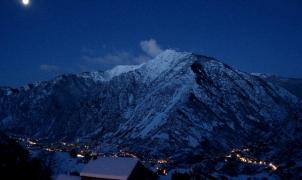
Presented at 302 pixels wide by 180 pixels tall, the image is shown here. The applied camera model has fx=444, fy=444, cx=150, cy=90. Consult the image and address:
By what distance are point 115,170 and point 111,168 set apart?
0.68 m

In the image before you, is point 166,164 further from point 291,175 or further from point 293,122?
point 291,175

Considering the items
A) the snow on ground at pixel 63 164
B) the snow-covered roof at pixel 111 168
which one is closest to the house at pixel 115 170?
the snow-covered roof at pixel 111 168

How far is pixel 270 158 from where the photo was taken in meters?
152

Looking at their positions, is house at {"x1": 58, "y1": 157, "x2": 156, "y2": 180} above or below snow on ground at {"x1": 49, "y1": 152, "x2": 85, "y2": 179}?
below

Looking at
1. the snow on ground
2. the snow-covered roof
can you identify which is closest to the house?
the snow-covered roof

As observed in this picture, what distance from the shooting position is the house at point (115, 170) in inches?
2398

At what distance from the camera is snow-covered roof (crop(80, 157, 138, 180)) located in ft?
200

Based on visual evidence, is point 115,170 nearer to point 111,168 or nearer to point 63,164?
point 111,168

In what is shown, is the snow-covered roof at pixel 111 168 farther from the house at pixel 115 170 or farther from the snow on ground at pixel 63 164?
the snow on ground at pixel 63 164

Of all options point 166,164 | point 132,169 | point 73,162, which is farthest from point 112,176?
point 166,164

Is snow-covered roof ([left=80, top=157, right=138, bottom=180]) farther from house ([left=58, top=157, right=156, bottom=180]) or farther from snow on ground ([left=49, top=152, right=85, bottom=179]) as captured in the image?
snow on ground ([left=49, top=152, right=85, bottom=179])

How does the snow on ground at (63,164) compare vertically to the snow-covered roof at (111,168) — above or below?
above

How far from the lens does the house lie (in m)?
60.9

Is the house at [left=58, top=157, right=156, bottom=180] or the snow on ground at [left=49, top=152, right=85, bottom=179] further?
the snow on ground at [left=49, top=152, right=85, bottom=179]
